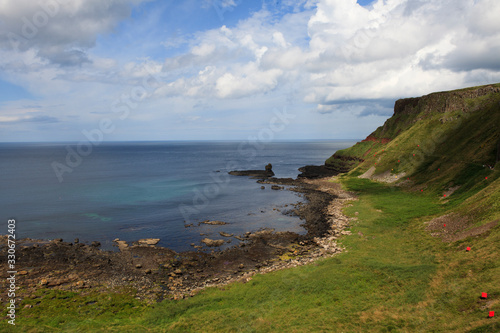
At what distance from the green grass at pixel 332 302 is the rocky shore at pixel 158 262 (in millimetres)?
2574

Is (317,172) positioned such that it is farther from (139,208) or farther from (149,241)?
(149,241)

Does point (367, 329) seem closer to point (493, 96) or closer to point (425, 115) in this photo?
point (493, 96)

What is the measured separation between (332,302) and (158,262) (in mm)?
23177

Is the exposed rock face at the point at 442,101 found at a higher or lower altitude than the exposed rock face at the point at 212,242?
higher

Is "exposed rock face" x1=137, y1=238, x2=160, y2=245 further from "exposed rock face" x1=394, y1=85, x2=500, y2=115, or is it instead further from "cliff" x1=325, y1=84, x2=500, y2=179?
"exposed rock face" x1=394, y1=85, x2=500, y2=115

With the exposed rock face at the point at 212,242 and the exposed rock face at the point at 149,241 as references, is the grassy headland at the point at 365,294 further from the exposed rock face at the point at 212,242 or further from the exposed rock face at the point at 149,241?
the exposed rock face at the point at 149,241

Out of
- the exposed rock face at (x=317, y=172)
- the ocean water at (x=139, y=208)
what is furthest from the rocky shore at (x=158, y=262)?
the exposed rock face at (x=317, y=172)

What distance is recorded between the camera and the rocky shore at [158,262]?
29.7 meters

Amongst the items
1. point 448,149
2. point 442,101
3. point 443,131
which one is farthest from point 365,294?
point 442,101

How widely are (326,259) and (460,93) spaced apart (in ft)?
285

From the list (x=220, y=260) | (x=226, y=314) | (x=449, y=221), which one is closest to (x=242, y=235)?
(x=220, y=260)

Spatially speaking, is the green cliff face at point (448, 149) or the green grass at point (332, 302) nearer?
the green grass at point (332, 302)

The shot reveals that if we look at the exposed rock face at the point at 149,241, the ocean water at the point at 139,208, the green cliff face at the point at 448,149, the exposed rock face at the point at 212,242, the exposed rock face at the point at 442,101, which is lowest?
the exposed rock face at the point at 212,242

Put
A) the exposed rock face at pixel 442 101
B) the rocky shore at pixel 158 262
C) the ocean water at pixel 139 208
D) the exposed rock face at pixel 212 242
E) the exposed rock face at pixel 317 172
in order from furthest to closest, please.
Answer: the exposed rock face at pixel 317 172 < the exposed rock face at pixel 442 101 < the ocean water at pixel 139 208 < the exposed rock face at pixel 212 242 < the rocky shore at pixel 158 262
